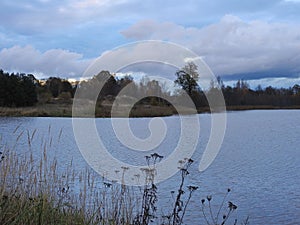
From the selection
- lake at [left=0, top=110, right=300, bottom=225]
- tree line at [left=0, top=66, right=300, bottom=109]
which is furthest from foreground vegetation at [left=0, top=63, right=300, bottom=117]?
lake at [left=0, top=110, right=300, bottom=225]

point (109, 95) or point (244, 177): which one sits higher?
point (109, 95)

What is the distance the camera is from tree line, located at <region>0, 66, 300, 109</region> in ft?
95.4

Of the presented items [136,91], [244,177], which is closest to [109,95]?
[136,91]

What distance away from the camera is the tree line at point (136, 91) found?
29.1 m

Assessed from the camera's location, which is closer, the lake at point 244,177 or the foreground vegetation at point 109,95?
the lake at point 244,177

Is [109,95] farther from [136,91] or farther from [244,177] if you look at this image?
[244,177]

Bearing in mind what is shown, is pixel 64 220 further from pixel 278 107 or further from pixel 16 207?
pixel 278 107

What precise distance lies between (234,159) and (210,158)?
797 mm

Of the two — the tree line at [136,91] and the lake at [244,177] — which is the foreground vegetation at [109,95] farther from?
the lake at [244,177]

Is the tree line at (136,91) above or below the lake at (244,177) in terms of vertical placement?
above

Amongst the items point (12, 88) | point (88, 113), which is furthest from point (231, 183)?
point (12, 88)

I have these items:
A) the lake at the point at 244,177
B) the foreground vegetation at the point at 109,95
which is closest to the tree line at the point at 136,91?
the foreground vegetation at the point at 109,95

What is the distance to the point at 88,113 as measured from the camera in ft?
118

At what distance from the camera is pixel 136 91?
27.3 metres
